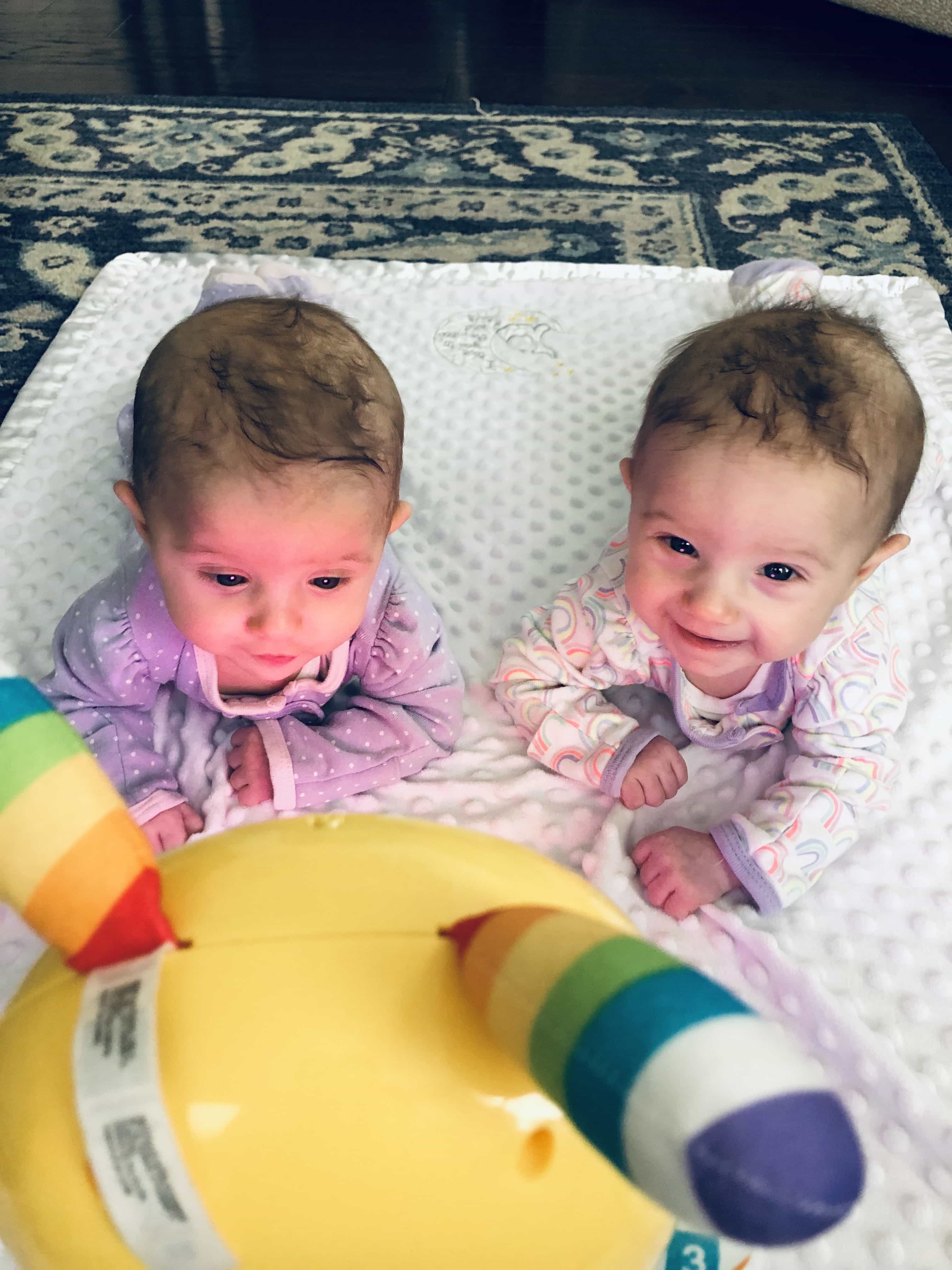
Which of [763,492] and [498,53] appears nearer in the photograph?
[763,492]

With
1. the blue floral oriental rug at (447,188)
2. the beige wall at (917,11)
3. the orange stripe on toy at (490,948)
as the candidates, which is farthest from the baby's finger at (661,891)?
the beige wall at (917,11)

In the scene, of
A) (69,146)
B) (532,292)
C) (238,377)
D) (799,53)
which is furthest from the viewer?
(799,53)

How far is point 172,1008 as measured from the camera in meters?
0.37

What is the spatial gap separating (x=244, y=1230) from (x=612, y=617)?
555 millimetres

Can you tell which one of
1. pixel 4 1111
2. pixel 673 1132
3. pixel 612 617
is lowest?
pixel 612 617

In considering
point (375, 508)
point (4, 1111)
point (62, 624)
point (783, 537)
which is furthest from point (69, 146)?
point (4, 1111)

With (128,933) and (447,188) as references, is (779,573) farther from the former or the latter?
(447,188)

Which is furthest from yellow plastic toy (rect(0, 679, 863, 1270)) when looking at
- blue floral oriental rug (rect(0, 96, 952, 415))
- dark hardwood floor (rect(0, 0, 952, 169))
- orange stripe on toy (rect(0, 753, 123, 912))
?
dark hardwood floor (rect(0, 0, 952, 169))

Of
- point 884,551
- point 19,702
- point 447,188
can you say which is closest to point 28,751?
point 19,702

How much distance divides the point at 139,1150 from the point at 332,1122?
0.21 feet

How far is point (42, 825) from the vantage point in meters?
0.37

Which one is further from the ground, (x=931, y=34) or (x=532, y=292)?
(x=931, y=34)

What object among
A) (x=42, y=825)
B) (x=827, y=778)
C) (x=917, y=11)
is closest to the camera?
(x=42, y=825)

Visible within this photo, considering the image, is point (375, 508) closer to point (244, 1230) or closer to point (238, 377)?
point (238, 377)
